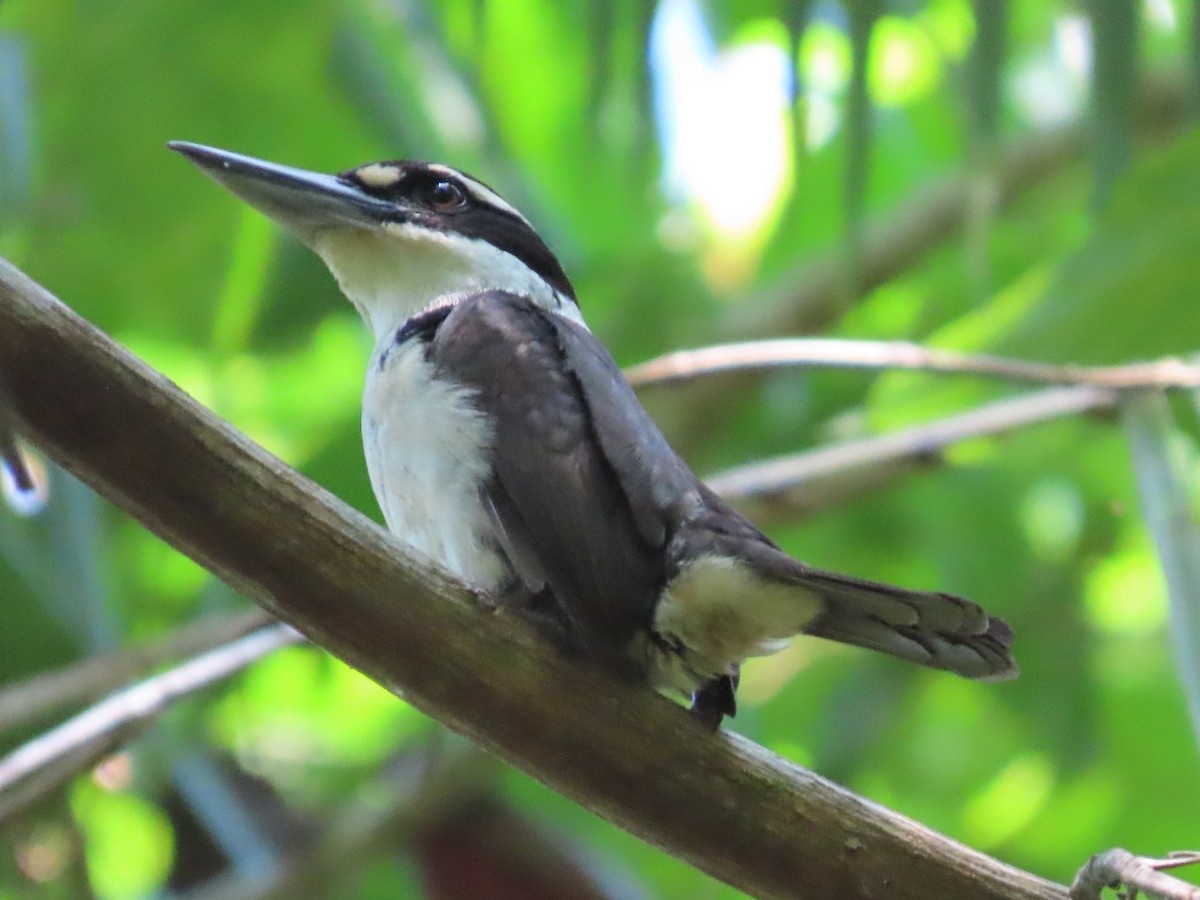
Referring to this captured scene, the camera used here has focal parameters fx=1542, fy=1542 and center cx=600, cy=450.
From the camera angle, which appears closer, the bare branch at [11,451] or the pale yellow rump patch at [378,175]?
the bare branch at [11,451]

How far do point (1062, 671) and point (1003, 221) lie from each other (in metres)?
1.73

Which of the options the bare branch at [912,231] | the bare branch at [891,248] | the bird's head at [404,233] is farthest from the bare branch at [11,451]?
the bare branch at [912,231]

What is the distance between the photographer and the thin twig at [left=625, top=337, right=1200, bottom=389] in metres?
3.16

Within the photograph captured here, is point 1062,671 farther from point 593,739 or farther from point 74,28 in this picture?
point 74,28

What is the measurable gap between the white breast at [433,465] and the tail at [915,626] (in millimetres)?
535

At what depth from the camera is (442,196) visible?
3.22 m

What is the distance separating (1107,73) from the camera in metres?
2.56

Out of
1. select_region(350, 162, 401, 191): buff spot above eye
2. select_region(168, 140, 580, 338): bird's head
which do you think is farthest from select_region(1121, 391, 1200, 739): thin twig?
select_region(350, 162, 401, 191): buff spot above eye

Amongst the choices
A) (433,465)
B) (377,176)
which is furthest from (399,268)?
(433,465)

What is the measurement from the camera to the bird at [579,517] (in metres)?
Answer: 2.15

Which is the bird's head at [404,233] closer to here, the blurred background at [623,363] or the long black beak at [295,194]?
the long black beak at [295,194]

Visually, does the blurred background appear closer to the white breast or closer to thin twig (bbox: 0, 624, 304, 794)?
thin twig (bbox: 0, 624, 304, 794)

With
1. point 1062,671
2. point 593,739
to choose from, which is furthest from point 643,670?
point 1062,671

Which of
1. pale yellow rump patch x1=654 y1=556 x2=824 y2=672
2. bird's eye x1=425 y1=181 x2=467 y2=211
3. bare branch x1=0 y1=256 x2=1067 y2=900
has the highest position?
bird's eye x1=425 y1=181 x2=467 y2=211
